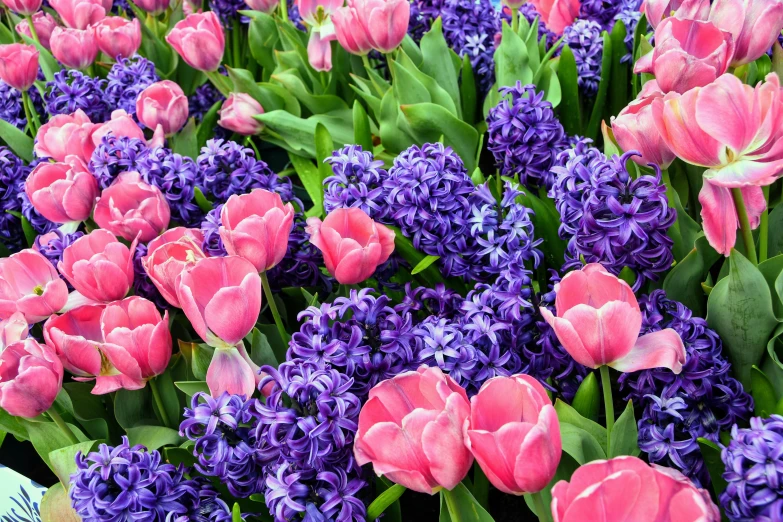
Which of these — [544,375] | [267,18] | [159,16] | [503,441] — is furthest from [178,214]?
[159,16]

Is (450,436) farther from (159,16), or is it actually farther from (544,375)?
(159,16)

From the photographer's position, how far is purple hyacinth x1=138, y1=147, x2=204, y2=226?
907mm

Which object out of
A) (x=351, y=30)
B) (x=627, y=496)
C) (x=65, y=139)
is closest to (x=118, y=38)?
(x=65, y=139)

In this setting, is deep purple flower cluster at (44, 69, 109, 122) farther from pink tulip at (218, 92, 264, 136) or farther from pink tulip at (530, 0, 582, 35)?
pink tulip at (530, 0, 582, 35)

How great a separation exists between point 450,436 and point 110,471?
31 centimetres

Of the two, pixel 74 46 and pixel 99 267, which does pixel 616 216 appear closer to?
pixel 99 267

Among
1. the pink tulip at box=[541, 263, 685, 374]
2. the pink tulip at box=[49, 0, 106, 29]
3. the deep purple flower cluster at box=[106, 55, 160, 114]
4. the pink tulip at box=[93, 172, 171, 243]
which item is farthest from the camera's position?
the pink tulip at box=[49, 0, 106, 29]

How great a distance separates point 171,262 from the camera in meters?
0.67

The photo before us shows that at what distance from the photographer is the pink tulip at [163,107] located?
112 cm

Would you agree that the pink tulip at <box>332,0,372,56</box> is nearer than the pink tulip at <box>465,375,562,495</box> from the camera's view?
No

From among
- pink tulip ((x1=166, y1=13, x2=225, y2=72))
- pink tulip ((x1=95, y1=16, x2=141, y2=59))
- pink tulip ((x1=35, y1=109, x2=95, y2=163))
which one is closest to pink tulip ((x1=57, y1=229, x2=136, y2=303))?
pink tulip ((x1=35, y1=109, x2=95, y2=163))

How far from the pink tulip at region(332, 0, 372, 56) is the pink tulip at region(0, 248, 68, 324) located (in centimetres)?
55

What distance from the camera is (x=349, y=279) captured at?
0.70 m

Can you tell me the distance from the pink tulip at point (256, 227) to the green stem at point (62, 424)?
23 centimetres
